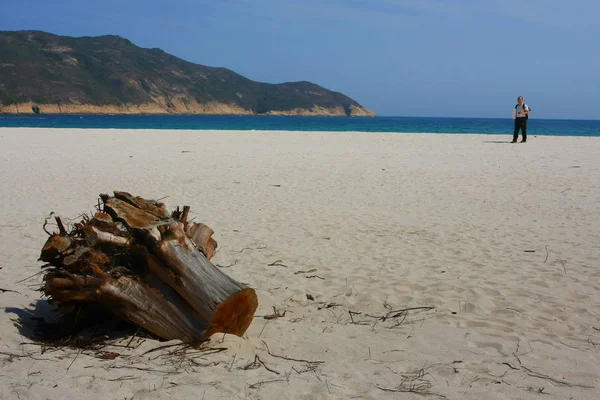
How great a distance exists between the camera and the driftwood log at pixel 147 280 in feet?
12.2

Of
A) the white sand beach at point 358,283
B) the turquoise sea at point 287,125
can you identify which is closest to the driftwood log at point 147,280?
the white sand beach at point 358,283

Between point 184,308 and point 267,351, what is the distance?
0.65 meters

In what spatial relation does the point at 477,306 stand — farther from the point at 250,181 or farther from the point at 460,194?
the point at 250,181

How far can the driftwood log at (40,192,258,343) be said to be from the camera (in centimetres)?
373

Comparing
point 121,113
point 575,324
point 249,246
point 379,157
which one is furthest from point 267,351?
point 121,113

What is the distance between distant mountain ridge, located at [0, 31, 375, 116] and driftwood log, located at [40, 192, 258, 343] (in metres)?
124

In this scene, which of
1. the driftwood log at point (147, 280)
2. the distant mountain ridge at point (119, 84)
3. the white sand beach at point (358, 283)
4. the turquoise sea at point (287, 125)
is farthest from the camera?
the distant mountain ridge at point (119, 84)

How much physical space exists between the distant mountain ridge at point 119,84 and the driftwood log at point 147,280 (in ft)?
408

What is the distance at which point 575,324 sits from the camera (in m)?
4.36

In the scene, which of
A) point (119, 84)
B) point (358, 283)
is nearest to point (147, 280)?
point (358, 283)

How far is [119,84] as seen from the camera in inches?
5576

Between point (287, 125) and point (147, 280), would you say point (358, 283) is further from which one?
point (287, 125)

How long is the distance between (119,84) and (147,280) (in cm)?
14812

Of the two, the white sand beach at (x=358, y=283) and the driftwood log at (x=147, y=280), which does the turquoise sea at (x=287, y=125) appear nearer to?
the white sand beach at (x=358, y=283)
